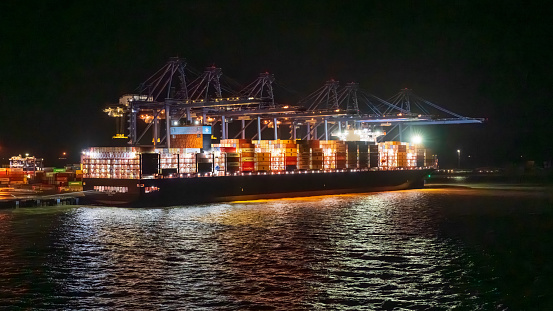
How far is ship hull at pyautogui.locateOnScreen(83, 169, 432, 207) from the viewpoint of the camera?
133 ft

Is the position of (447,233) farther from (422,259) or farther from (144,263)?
(144,263)

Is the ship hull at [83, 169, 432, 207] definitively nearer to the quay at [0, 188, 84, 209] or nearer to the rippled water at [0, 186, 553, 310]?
the quay at [0, 188, 84, 209]

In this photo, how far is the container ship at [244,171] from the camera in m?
41.0

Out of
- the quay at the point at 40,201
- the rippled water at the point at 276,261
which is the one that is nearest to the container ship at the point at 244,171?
the quay at the point at 40,201

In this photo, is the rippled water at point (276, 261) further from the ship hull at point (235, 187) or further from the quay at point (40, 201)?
the ship hull at point (235, 187)

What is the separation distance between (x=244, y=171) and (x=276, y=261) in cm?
3155

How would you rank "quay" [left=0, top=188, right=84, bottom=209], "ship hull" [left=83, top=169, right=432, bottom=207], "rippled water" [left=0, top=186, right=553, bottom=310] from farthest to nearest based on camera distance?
"ship hull" [left=83, top=169, right=432, bottom=207]
"quay" [left=0, top=188, right=84, bottom=209]
"rippled water" [left=0, top=186, right=553, bottom=310]

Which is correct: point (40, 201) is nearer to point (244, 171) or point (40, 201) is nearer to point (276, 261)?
point (244, 171)

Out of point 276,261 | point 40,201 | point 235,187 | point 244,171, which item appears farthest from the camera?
point 244,171

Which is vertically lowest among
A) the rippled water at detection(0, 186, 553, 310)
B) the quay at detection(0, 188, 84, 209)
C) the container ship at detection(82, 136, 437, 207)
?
the rippled water at detection(0, 186, 553, 310)

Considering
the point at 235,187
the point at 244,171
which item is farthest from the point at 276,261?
the point at 244,171

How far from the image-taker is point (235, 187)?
47031mm

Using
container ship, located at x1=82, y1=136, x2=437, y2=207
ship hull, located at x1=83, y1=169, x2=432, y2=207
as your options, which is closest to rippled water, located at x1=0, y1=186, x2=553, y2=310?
ship hull, located at x1=83, y1=169, x2=432, y2=207

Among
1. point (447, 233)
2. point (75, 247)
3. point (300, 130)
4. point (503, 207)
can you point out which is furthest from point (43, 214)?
point (300, 130)
